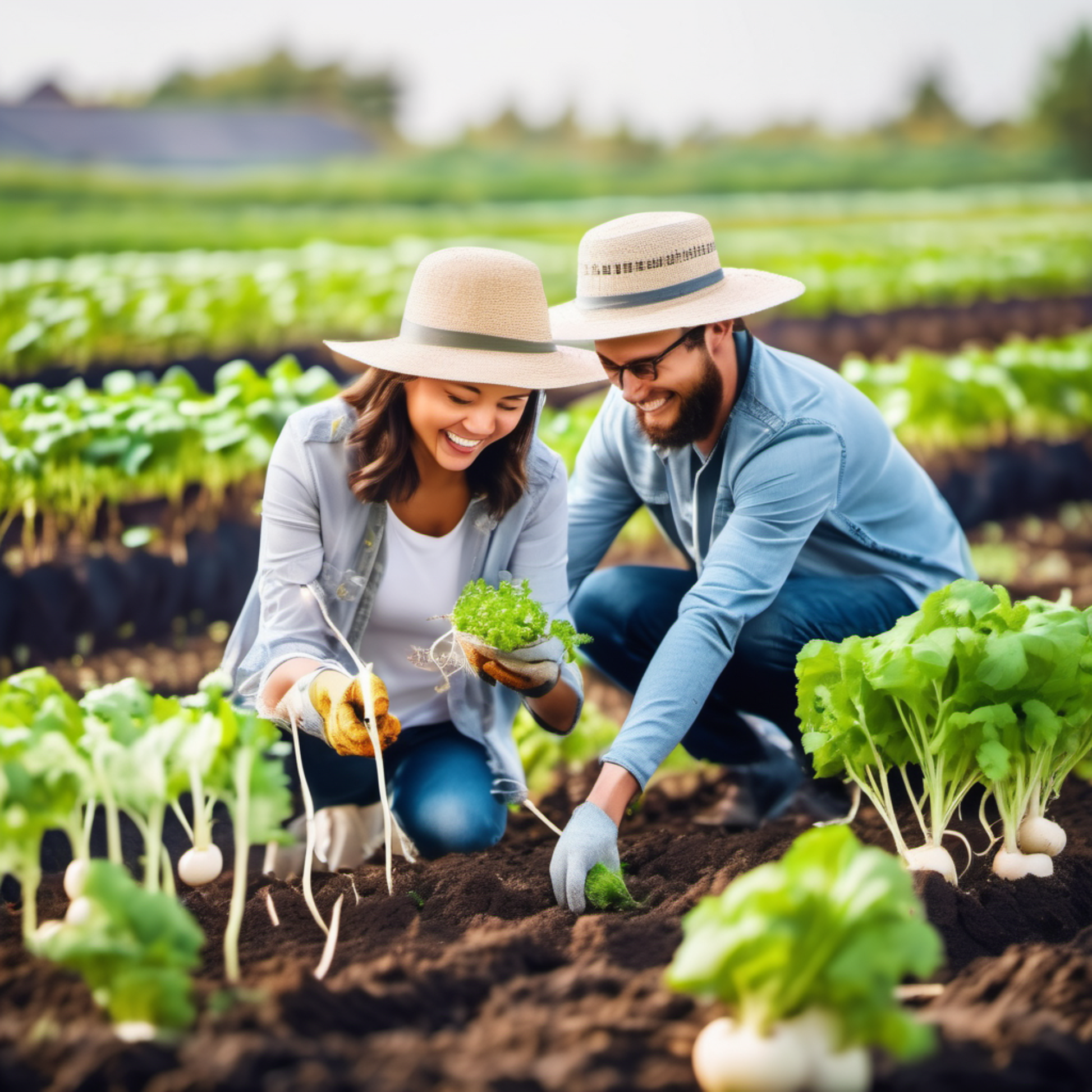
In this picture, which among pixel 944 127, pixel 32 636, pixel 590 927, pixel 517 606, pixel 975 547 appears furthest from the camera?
pixel 944 127

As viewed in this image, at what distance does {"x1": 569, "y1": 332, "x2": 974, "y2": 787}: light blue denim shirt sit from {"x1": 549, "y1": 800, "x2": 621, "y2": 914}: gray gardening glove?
0.11m

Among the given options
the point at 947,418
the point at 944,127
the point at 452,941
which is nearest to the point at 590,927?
the point at 452,941

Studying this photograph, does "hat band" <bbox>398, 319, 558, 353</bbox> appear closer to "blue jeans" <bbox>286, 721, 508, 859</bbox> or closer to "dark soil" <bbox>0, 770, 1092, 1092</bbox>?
"blue jeans" <bbox>286, 721, 508, 859</bbox>

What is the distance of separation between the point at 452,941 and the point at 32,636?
256 centimetres

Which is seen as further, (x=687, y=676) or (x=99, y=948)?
(x=687, y=676)

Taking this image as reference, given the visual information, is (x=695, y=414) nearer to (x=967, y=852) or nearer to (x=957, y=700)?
(x=957, y=700)

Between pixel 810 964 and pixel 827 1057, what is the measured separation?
0.40 feet

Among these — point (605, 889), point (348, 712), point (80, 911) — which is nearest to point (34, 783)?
point (80, 911)

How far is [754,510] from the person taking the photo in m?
2.65

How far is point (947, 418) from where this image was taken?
6531mm

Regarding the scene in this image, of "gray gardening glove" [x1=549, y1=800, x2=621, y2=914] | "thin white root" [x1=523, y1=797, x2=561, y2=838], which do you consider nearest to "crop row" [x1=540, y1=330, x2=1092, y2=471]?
"thin white root" [x1=523, y1=797, x2=561, y2=838]

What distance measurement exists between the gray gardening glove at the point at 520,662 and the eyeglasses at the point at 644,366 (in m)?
0.61

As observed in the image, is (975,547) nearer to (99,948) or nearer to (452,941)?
(452,941)

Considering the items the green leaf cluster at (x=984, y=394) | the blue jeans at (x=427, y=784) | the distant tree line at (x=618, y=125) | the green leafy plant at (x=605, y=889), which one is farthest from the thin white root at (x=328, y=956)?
the distant tree line at (x=618, y=125)
